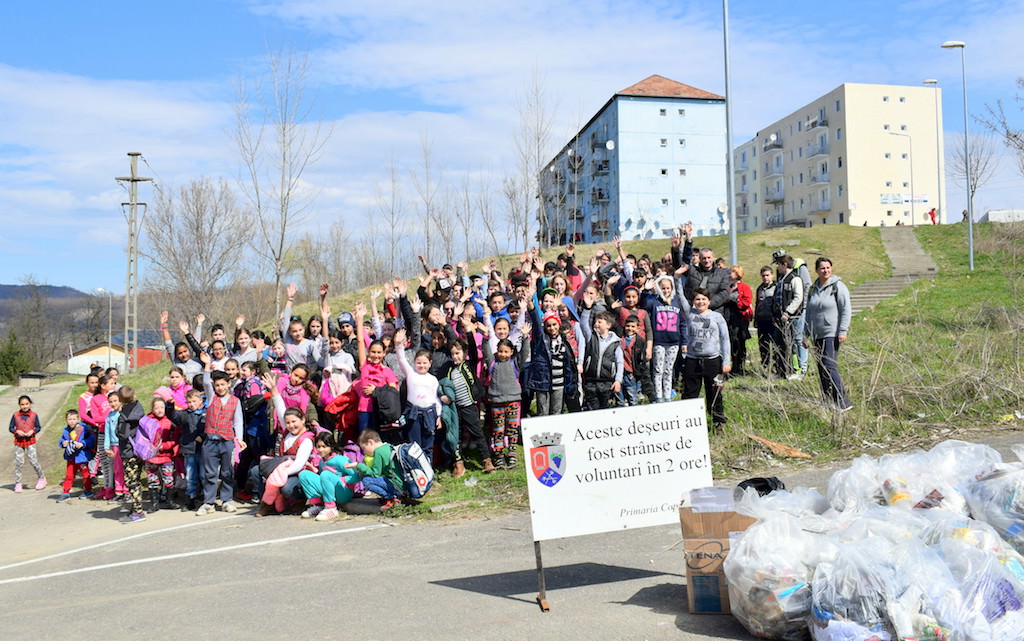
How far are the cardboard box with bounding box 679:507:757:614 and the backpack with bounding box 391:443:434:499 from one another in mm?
4260

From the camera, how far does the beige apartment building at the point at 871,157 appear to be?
2955 inches

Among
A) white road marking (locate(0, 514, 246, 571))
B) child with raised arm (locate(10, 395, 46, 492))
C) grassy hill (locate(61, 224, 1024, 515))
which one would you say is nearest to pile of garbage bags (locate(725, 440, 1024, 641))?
grassy hill (locate(61, 224, 1024, 515))

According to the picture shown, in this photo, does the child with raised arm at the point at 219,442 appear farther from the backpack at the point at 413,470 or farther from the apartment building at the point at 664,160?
the apartment building at the point at 664,160

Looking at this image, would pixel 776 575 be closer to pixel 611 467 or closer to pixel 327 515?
pixel 611 467

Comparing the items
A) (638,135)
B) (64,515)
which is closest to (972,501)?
(64,515)

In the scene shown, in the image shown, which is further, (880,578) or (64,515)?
(64,515)

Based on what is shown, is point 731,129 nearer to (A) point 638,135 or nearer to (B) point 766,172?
(A) point 638,135

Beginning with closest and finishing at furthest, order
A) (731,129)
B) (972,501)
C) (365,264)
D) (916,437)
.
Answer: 1. (972,501)
2. (916,437)
3. (731,129)
4. (365,264)

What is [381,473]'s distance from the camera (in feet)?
28.9

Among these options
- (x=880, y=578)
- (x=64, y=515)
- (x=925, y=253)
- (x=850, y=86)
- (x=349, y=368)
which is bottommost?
(x=64, y=515)

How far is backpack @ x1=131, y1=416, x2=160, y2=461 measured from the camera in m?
9.95

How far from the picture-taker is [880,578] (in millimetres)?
4031

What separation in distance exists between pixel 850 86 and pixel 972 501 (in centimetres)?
7953

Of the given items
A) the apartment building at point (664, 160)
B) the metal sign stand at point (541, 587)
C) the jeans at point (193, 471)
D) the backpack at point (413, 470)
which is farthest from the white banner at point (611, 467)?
the apartment building at point (664, 160)
